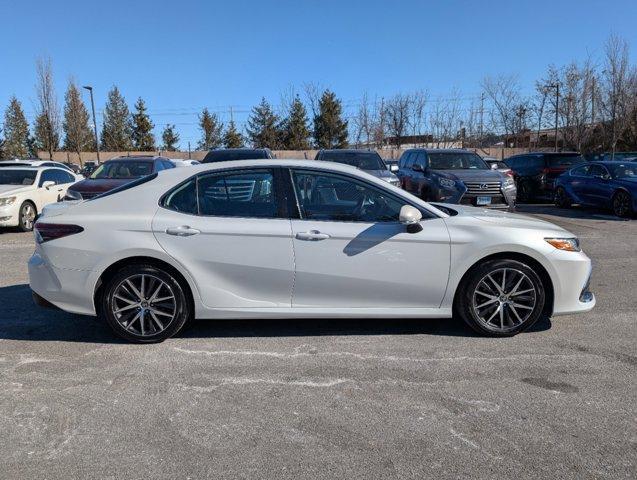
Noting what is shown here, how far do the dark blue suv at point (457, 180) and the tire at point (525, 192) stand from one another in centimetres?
560

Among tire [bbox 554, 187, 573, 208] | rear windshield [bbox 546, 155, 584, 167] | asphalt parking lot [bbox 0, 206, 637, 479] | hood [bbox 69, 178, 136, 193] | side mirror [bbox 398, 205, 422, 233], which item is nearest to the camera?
asphalt parking lot [bbox 0, 206, 637, 479]

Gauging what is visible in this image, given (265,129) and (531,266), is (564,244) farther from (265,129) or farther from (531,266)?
(265,129)

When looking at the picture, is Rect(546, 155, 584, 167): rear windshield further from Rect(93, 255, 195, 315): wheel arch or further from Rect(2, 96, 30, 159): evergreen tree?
Rect(2, 96, 30, 159): evergreen tree

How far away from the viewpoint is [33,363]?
168 inches

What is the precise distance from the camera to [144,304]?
4586mm

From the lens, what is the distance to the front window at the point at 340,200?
4.61 metres

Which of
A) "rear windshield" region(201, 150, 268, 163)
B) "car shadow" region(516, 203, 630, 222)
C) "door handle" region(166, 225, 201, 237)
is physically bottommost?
"car shadow" region(516, 203, 630, 222)

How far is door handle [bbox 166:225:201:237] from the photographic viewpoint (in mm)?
4504

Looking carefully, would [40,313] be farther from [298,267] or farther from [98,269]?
[298,267]

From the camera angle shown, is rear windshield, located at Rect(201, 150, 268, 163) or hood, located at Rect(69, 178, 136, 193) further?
rear windshield, located at Rect(201, 150, 268, 163)

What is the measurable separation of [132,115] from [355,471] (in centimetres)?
5502

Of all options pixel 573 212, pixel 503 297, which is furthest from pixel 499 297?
pixel 573 212

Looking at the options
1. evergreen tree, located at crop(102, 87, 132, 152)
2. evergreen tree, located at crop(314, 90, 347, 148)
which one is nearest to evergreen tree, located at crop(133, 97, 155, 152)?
evergreen tree, located at crop(102, 87, 132, 152)

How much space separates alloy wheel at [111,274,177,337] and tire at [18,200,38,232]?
330 inches
